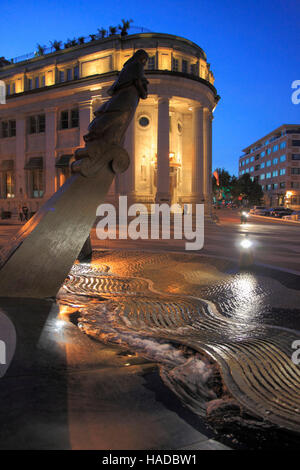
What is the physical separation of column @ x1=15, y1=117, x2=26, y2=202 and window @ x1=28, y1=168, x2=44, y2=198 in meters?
0.74

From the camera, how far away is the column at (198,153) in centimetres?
2964

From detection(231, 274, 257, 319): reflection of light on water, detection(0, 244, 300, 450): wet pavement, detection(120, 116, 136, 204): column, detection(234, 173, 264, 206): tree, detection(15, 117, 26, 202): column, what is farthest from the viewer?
detection(234, 173, 264, 206): tree

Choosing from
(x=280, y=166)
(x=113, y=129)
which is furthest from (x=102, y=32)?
(x=280, y=166)

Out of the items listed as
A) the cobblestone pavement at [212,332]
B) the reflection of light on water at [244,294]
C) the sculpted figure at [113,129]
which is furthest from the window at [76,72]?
the reflection of light on water at [244,294]

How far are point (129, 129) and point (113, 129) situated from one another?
77.0ft

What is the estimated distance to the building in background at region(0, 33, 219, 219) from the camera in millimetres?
27953

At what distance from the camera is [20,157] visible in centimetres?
3388

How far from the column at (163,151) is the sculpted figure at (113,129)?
2179 centimetres

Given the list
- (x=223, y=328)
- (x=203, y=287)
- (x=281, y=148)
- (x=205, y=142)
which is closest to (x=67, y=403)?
(x=223, y=328)

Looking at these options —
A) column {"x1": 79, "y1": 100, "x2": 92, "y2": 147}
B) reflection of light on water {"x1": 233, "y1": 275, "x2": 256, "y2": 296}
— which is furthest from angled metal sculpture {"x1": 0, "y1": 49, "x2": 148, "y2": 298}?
column {"x1": 79, "y1": 100, "x2": 92, "y2": 147}

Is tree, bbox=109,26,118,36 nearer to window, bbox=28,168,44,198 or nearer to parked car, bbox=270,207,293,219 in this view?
window, bbox=28,168,44,198

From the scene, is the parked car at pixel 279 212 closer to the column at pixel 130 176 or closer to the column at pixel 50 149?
the column at pixel 130 176

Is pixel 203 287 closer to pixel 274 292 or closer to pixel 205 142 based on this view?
pixel 274 292
